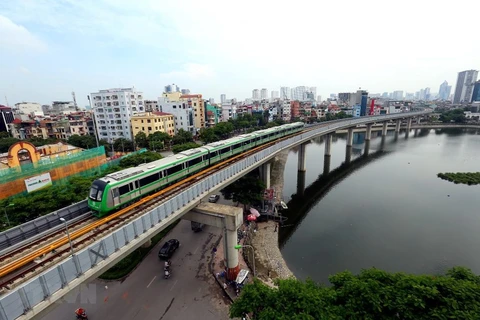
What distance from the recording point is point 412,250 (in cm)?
2316

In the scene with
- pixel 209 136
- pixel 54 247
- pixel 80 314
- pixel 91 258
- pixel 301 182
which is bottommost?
pixel 301 182

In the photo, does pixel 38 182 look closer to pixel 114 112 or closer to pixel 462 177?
pixel 114 112

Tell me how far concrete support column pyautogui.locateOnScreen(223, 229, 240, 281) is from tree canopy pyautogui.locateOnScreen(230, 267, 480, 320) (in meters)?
6.34

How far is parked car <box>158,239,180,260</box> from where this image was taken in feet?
65.3

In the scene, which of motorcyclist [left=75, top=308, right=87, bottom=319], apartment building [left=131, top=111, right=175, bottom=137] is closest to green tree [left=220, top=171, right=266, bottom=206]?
motorcyclist [left=75, top=308, right=87, bottom=319]

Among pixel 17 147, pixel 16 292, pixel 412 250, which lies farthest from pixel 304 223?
pixel 17 147

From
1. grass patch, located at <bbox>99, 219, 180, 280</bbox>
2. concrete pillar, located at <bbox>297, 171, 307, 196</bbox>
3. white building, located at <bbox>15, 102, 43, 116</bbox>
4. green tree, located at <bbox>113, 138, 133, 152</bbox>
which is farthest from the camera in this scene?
white building, located at <bbox>15, 102, 43, 116</bbox>

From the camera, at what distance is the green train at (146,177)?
1473 centimetres

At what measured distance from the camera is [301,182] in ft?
144

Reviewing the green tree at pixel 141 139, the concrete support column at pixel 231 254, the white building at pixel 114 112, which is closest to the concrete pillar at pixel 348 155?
the concrete support column at pixel 231 254

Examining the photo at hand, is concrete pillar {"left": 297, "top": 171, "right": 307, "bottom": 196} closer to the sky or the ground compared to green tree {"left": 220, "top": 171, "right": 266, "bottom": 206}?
closer to the ground

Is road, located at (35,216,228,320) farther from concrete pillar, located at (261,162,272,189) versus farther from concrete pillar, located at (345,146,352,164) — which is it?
concrete pillar, located at (345,146,352,164)

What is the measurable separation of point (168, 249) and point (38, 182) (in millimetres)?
19486

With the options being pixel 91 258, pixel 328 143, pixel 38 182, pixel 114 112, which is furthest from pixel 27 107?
pixel 91 258
